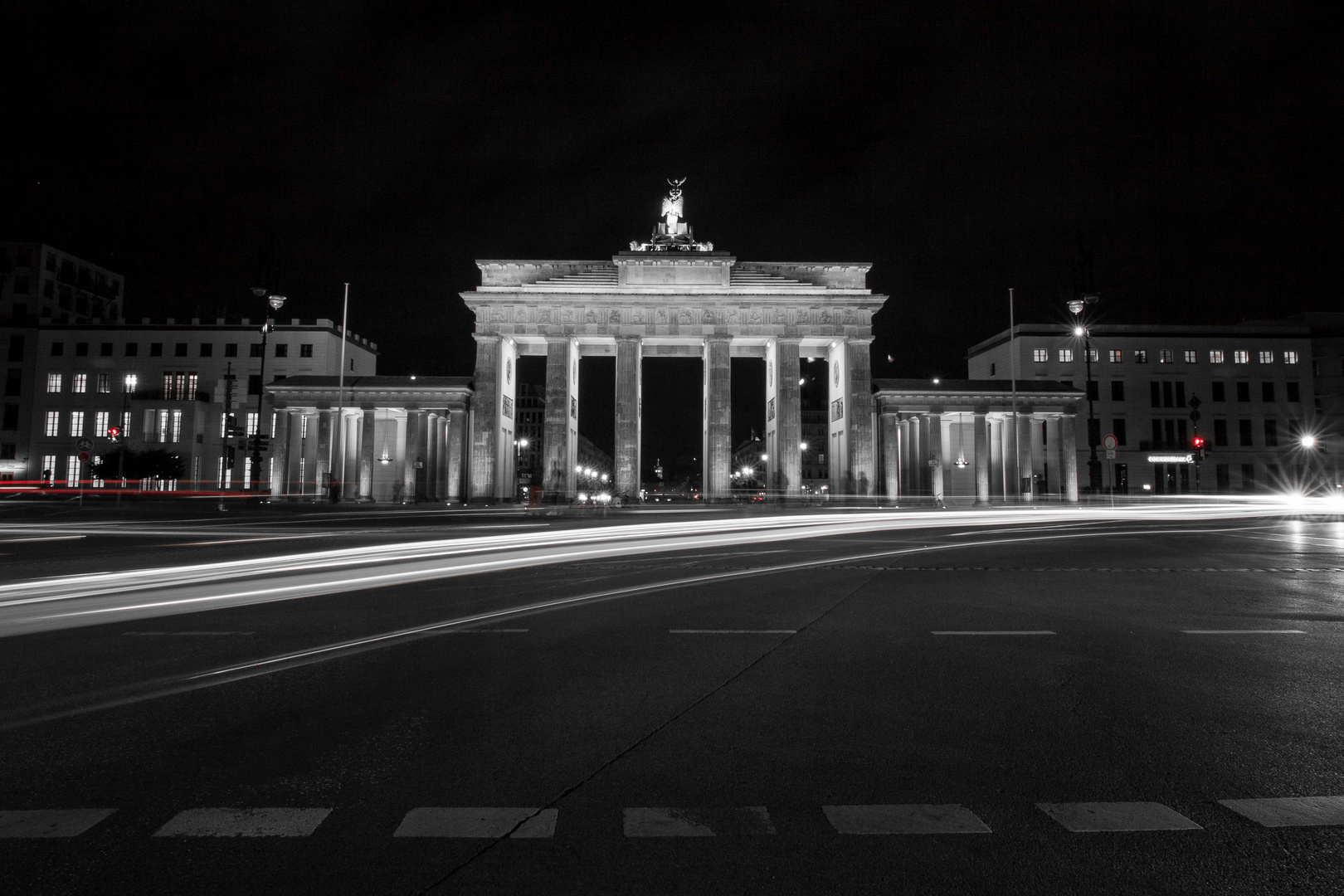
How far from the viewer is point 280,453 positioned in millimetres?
57594

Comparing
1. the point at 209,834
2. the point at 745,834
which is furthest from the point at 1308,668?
the point at 209,834

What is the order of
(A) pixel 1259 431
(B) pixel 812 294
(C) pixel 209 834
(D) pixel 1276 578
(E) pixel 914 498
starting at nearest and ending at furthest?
1. (C) pixel 209 834
2. (D) pixel 1276 578
3. (E) pixel 914 498
4. (B) pixel 812 294
5. (A) pixel 1259 431

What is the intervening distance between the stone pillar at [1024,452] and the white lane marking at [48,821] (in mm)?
60258

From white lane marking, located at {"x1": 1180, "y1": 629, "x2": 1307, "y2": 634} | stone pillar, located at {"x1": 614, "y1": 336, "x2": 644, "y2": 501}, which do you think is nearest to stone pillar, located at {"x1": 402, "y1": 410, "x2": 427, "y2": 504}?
stone pillar, located at {"x1": 614, "y1": 336, "x2": 644, "y2": 501}

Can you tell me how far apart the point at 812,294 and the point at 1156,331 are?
39.2m

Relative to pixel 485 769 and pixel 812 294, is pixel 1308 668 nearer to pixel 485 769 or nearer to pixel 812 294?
pixel 485 769

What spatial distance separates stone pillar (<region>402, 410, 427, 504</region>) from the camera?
5716 centimetres

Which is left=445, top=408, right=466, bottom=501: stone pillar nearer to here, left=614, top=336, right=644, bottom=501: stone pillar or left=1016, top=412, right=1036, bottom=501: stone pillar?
left=614, top=336, right=644, bottom=501: stone pillar

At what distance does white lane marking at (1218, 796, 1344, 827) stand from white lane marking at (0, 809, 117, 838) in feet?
18.8

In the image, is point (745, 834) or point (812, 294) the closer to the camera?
point (745, 834)

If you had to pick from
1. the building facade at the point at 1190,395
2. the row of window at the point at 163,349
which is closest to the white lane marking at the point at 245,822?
the building facade at the point at 1190,395

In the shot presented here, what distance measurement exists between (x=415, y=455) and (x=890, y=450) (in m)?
35.2

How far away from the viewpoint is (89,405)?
75875 mm

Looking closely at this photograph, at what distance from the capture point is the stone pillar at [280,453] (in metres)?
57.0
